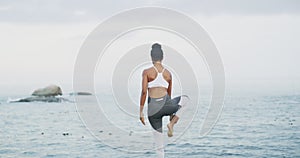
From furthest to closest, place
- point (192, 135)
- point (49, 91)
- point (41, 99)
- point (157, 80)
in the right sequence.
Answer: point (41, 99)
point (49, 91)
point (192, 135)
point (157, 80)

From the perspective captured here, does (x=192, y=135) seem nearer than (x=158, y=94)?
No

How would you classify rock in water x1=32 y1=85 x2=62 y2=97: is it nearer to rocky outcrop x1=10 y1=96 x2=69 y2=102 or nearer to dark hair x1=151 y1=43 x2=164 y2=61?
rocky outcrop x1=10 y1=96 x2=69 y2=102

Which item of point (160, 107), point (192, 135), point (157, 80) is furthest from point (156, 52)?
point (192, 135)

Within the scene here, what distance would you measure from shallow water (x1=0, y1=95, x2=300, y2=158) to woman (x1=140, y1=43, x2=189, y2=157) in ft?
16.9

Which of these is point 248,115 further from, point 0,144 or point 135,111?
point 135,111

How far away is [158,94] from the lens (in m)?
5.02

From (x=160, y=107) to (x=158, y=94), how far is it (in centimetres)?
14

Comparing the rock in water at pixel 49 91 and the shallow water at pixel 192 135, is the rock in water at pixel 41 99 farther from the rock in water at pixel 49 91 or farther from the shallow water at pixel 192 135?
the shallow water at pixel 192 135

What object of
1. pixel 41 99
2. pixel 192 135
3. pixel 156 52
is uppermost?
pixel 41 99

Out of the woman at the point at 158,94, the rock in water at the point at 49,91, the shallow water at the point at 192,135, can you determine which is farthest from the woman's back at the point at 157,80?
the rock in water at the point at 49,91

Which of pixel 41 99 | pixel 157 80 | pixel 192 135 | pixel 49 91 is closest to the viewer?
pixel 157 80

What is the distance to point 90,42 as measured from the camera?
5820mm

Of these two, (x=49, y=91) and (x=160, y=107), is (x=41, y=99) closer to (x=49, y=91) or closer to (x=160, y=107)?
(x=49, y=91)

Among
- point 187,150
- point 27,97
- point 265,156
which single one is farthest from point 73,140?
point 27,97
